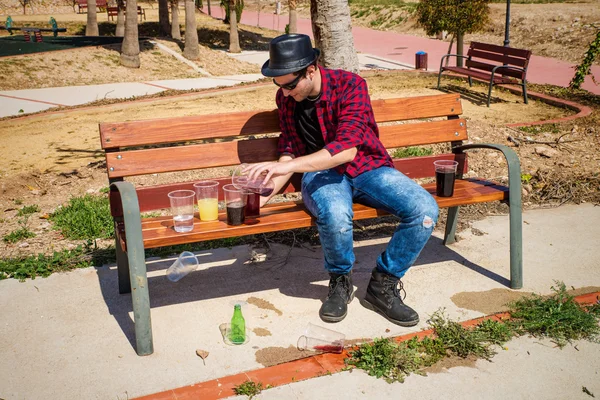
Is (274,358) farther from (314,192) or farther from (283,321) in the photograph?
(314,192)

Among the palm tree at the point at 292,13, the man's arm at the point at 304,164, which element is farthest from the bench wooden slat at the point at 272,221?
the palm tree at the point at 292,13

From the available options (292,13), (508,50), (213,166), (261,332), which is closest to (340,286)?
(261,332)

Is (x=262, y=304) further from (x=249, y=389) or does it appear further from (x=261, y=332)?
(x=249, y=389)

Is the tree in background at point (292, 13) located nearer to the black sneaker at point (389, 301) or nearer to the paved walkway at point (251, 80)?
the paved walkway at point (251, 80)

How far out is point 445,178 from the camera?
3957 mm

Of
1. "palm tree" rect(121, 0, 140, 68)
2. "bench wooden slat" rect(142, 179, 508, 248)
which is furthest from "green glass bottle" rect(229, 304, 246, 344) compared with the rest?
"palm tree" rect(121, 0, 140, 68)

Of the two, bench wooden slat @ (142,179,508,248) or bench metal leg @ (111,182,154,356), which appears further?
bench wooden slat @ (142,179,508,248)

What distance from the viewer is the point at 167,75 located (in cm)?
1566

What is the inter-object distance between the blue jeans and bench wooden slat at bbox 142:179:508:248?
4.0 inches

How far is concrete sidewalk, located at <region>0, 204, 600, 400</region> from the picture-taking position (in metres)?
3.08

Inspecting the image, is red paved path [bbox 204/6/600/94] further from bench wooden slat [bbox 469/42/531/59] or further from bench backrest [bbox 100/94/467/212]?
bench backrest [bbox 100/94/467/212]

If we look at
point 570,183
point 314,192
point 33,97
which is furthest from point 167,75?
point 314,192

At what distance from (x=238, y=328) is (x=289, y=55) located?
154 centimetres

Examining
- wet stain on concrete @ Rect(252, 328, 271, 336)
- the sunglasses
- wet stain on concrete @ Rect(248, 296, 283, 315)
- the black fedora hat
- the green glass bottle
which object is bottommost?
wet stain on concrete @ Rect(248, 296, 283, 315)
